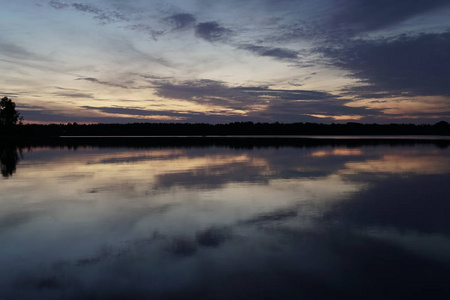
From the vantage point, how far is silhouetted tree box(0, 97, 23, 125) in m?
125

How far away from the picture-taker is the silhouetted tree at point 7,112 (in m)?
125

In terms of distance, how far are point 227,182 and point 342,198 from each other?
7645mm

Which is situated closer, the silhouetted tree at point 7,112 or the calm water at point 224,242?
the calm water at point 224,242

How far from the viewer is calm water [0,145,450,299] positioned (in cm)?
779

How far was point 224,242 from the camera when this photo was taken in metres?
10.6

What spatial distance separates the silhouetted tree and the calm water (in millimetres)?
124615

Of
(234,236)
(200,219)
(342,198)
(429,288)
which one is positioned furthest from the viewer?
(342,198)

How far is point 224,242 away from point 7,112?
13993 cm

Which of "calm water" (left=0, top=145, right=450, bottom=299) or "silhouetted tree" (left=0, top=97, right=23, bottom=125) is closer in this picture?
"calm water" (left=0, top=145, right=450, bottom=299)

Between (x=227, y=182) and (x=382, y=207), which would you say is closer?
(x=382, y=207)

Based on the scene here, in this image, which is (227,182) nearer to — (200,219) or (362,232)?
(200,219)

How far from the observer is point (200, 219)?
43.6 ft

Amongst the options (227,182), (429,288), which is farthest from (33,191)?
(429,288)

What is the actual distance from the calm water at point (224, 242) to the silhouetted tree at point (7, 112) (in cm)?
12461
